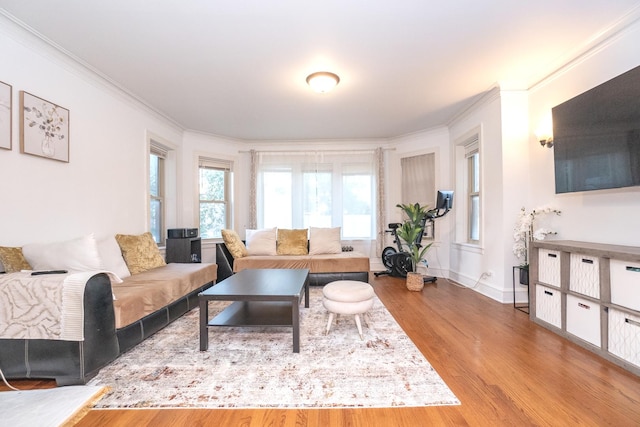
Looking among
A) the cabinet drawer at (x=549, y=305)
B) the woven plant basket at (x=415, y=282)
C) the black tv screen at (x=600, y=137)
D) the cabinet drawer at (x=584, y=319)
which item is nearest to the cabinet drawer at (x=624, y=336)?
the cabinet drawer at (x=584, y=319)

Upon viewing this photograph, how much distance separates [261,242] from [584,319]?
392 cm

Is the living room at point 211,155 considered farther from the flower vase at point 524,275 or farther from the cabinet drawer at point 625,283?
the cabinet drawer at point 625,283

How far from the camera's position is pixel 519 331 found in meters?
2.50

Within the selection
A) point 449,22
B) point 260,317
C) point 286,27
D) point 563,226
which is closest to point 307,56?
point 286,27

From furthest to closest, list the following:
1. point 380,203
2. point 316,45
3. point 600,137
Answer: point 380,203
point 316,45
point 600,137

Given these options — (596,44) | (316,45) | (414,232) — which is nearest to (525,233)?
(414,232)

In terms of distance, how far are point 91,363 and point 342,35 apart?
298 centimetres

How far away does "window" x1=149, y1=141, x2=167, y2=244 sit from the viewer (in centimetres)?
429

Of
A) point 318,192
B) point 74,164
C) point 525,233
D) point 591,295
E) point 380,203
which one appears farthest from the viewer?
point 318,192

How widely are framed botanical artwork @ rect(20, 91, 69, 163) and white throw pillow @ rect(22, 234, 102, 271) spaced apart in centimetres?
82

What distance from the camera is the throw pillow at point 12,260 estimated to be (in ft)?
6.47

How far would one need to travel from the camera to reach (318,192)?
5531mm

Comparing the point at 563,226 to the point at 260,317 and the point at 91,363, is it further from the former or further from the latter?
the point at 91,363

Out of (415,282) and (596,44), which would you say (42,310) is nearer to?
(415,282)
